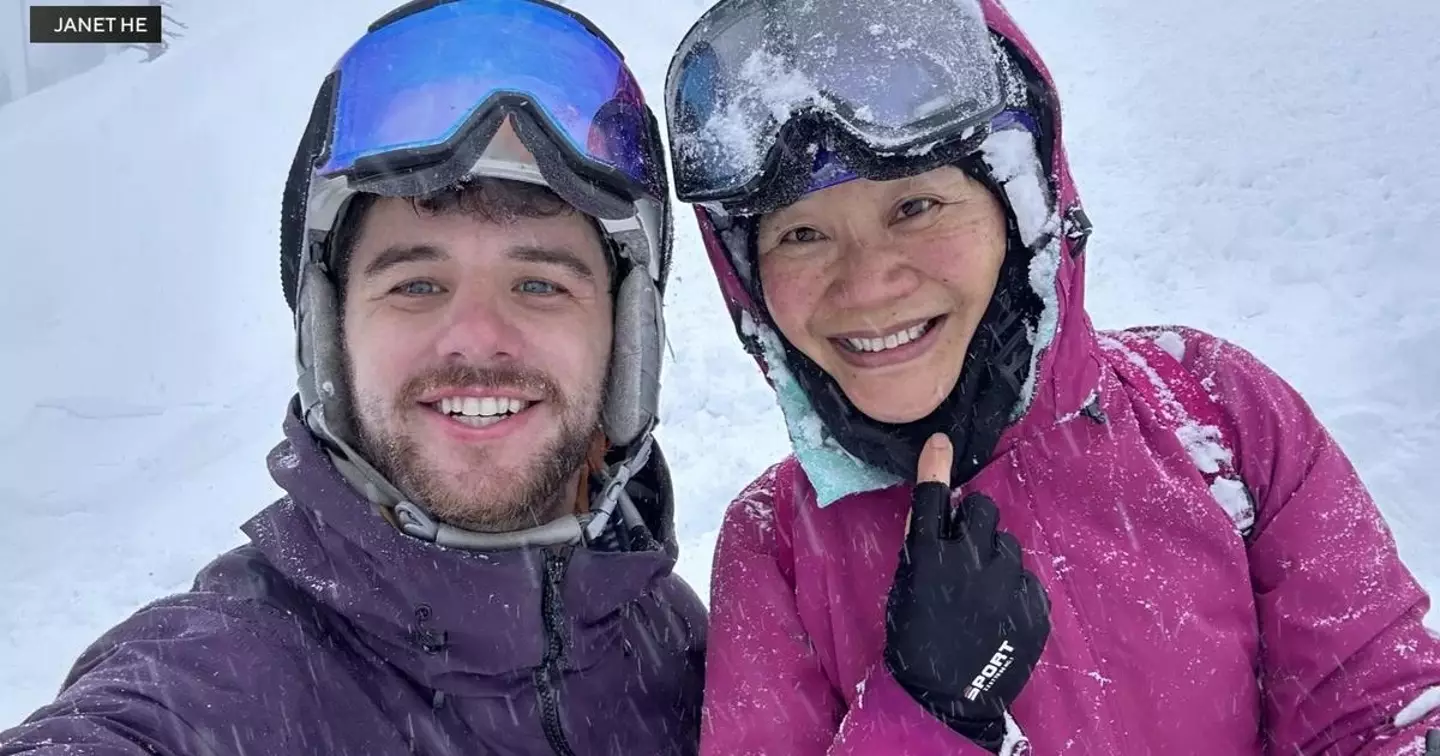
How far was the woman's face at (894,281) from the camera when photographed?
2.25 meters

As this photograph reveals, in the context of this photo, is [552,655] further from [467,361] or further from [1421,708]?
[1421,708]

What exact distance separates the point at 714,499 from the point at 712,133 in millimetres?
4625

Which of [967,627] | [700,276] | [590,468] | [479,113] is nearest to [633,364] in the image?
[590,468]

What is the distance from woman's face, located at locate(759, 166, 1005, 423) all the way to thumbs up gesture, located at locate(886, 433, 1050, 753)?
0.39 metres

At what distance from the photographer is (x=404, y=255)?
258 centimetres

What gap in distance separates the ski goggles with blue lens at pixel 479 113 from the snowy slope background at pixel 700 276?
5.07 feet

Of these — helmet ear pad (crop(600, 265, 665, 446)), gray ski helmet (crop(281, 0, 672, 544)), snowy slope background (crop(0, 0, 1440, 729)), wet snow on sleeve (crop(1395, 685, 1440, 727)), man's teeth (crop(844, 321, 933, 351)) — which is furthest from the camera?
snowy slope background (crop(0, 0, 1440, 729))

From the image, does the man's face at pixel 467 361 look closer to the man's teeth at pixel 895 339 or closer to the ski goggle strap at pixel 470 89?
the ski goggle strap at pixel 470 89

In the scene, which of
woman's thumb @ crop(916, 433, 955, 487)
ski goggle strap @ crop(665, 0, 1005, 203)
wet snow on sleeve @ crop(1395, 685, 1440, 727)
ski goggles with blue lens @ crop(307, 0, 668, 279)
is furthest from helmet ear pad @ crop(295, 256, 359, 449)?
wet snow on sleeve @ crop(1395, 685, 1440, 727)

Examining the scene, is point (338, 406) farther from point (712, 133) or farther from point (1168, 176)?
point (1168, 176)

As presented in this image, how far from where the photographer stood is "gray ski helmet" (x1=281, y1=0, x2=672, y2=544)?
2.50m

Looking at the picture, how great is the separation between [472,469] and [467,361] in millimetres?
280

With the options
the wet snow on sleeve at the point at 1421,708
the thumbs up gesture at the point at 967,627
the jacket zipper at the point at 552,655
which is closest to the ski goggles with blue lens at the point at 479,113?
the jacket zipper at the point at 552,655

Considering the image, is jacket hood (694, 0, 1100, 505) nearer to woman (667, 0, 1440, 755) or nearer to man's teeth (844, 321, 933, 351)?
woman (667, 0, 1440, 755)
